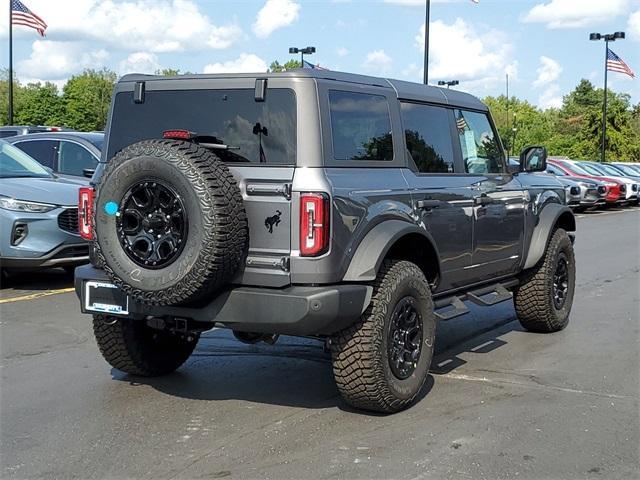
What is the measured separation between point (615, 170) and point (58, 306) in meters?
25.0

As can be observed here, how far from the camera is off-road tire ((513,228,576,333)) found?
23.5 feet

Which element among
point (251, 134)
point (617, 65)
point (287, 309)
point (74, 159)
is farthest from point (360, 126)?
point (617, 65)

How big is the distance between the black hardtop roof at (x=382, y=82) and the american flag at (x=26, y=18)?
24.9 m

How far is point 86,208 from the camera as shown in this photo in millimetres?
5328

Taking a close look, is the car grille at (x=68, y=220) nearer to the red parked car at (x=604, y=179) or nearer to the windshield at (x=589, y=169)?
the red parked car at (x=604, y=179)

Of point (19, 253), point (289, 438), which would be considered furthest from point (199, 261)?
point (19, 253)

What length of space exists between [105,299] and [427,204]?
2133mm

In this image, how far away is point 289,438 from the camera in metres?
4.53

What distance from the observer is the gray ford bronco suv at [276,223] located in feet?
14.6

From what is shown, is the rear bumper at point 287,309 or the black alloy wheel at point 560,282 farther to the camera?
the black alloy wheel at point 560,282

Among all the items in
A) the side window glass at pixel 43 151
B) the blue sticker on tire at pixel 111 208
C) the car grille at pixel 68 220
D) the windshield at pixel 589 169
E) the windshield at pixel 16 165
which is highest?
the windshield at pixel 589 169

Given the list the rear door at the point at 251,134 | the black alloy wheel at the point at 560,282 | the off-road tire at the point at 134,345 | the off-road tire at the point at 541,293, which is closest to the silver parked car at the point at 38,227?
the off-road tire at the point at 134,345

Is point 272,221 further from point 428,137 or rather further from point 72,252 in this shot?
point 72,252

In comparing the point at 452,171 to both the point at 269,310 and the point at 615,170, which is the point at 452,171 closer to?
the point at 269,310
